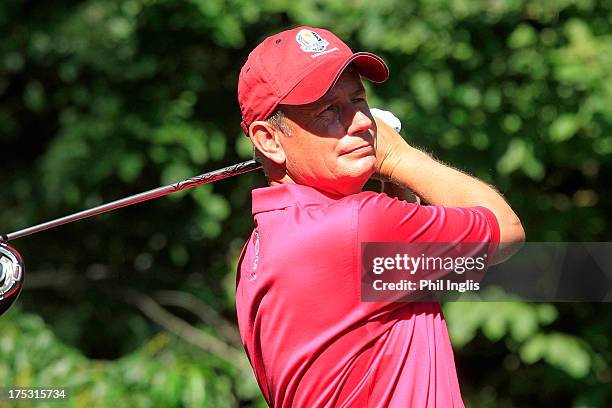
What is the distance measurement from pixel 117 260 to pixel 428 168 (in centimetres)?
326

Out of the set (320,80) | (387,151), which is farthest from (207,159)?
(320,80)

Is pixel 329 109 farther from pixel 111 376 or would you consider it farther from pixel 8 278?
pixel 111 376

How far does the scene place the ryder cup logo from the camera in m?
1.85

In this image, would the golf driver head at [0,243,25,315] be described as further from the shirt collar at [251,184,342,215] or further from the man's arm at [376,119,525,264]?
the man's arm at [376,119,525,264]

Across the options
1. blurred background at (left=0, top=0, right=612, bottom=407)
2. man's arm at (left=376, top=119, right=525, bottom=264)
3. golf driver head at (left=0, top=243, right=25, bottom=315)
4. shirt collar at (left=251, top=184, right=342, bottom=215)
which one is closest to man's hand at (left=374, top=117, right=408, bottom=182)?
man's arm at (left=376, top=119, right=525, bottom=264)

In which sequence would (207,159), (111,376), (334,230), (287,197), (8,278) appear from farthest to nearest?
(207,159), (111,376), (8,278), (287,197), (334,230)

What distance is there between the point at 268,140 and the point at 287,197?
12 cm

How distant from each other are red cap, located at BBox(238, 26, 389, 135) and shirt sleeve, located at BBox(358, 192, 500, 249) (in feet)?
0.69

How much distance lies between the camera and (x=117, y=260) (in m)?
4.98

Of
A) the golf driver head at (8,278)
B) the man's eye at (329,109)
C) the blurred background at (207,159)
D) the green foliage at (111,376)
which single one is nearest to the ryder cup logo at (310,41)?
the man's eye at (329,109)

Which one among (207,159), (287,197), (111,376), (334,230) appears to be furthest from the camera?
(207,159)

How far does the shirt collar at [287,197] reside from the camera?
1.83 metres

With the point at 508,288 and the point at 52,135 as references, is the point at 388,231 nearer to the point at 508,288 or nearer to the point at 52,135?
the point at 508,288

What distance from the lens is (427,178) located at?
6.31ft
